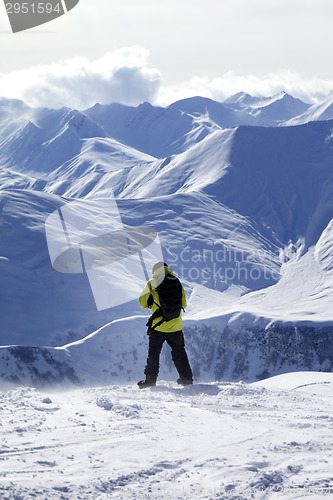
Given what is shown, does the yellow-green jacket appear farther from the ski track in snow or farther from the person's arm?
the ski track in snow

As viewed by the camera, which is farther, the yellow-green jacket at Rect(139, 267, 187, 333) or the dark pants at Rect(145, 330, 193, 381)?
the dark pants at Rect(145, 330, 193, 381)

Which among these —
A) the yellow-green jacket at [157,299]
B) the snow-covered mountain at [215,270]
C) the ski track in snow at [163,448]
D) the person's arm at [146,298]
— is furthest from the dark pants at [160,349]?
the snow-covered mountain at [215,270]

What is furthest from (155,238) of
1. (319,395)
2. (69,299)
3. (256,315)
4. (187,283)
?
(319,395)

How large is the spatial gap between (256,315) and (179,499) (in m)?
47.9

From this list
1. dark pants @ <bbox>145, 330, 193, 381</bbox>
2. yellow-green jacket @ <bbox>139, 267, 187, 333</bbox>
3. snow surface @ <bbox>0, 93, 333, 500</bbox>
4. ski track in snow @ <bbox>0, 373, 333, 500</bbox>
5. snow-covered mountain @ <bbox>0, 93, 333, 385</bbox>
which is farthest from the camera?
snow-covered mountain @ <bbox>0, 93, 333, 385</bbox>

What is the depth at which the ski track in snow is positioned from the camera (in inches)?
258

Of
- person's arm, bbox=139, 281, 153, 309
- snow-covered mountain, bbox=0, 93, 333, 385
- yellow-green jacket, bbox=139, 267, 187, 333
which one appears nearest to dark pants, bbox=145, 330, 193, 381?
yellow-green jacket, bbox=139, 267, 187, 333

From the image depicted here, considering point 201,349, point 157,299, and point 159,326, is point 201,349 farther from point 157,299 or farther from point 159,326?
point 157,299

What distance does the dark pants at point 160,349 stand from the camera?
13.5m

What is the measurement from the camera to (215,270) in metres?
116

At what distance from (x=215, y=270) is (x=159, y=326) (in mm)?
103097

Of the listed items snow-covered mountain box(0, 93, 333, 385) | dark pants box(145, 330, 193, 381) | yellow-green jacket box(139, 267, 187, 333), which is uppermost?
yellow-green jacket box(139, 267, 187, 333)

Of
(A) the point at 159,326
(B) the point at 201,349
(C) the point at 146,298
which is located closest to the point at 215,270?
(B) the point at 201,349

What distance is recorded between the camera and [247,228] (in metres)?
140
